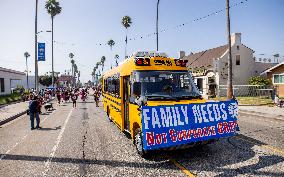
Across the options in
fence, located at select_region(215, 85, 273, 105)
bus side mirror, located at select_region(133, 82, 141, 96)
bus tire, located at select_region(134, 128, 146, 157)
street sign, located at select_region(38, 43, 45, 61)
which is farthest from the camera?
fence, located at select_region(215, 85, 273, 105)

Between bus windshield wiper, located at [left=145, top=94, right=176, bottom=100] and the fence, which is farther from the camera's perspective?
the fence

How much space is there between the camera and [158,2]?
3312cm

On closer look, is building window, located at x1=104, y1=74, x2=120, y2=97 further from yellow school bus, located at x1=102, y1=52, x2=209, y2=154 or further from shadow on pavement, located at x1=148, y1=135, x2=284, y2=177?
shadow on pavement, located at x1=148, y1=135, x2=284, y2=177

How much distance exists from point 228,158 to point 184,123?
5.69 ft

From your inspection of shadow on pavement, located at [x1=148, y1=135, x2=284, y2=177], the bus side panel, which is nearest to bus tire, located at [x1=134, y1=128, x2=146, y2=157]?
the bus side panel

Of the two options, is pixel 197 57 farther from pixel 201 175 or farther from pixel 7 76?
pixel 201 175

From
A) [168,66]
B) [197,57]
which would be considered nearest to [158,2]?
[197,57]

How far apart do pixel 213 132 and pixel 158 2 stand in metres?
28.7

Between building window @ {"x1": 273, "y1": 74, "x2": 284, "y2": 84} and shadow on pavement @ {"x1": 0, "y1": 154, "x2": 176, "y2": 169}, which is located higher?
building window @ {"x1": 273, "y1": 74, "x2": 284, "y2": 84}

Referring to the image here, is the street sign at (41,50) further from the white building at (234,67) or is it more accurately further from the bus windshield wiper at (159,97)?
the bus windshield wiper at (159,97)

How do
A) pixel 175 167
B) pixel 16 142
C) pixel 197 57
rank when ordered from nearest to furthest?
pixel 175 167 → pixel 16 142 → pixel 197 57

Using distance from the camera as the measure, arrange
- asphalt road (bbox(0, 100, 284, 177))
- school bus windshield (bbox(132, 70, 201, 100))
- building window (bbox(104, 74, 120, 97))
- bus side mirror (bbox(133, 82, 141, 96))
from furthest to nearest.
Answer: building window (bbox(104, 74, 120, 97)) < school bus windshield (bbox(132, 70, 201, 100)) < bus side mirror (bbox(133, 82, 141, 96)) < asphalt road (bbox(0, 100, 284, 177))

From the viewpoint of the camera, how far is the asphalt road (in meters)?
6.55

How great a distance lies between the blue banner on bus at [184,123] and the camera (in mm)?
6656
